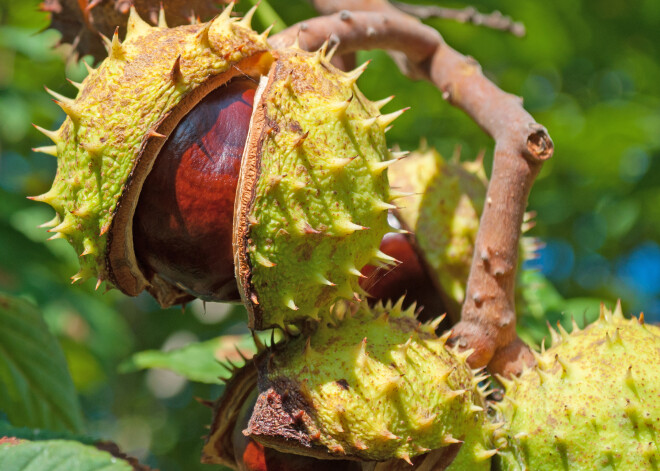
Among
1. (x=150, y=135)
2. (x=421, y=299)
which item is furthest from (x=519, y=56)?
(x=150, y=135)

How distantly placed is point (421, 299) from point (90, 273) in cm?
90

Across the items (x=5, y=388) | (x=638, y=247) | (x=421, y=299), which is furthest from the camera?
(x=638, y=247)

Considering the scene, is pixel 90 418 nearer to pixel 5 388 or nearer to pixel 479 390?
pixel 5 388

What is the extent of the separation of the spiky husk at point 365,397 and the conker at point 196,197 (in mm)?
270

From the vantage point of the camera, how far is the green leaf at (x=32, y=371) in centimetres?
221

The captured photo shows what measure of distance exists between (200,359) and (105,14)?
123 cm

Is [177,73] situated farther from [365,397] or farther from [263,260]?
[365,397]

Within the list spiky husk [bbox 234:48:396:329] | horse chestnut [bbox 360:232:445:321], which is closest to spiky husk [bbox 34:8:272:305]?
spiky husk [bbox 234:48:396:329]

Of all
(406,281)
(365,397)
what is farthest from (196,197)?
(406,281)

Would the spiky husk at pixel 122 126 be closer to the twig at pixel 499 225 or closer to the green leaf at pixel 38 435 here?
the twig at pixel 499 225

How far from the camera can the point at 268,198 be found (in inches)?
57.2

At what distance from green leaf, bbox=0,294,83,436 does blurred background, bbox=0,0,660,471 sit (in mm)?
914

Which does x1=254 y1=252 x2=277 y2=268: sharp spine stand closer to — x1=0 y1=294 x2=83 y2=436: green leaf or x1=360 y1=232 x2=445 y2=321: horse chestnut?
x1=360 y1=232 x2=445 y2=321: horse chestnut

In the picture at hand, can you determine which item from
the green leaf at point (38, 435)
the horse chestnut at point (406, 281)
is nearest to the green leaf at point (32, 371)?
the green leaf at point (38, 435)
